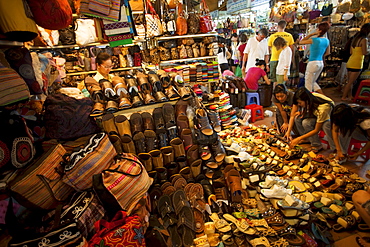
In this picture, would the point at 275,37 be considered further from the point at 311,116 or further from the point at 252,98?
the point at 311,116

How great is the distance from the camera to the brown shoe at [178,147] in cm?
238

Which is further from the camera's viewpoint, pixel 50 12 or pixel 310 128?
pixel 310 128

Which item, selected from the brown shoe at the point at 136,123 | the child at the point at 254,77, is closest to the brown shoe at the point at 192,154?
the brown shoe at the point at 136,123

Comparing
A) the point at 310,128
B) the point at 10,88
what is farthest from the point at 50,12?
the point at 310,128

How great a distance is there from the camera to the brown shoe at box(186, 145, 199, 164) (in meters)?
2.47

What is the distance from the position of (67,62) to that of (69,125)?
3368 mm

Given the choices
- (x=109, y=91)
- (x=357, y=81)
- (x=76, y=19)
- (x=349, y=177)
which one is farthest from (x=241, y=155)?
(x=357, y=81)

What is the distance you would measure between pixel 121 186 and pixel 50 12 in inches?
63.6

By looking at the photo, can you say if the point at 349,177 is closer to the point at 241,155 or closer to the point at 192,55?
the point at 241,155

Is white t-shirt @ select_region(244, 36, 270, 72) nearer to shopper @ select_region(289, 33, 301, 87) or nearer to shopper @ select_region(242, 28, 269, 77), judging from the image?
shopper @ select_region(242, 28, 269, 77)

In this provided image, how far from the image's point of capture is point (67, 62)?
475 cm

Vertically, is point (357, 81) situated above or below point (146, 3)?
below

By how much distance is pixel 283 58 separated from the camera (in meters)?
5.35

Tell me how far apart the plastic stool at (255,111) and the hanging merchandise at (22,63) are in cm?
445
